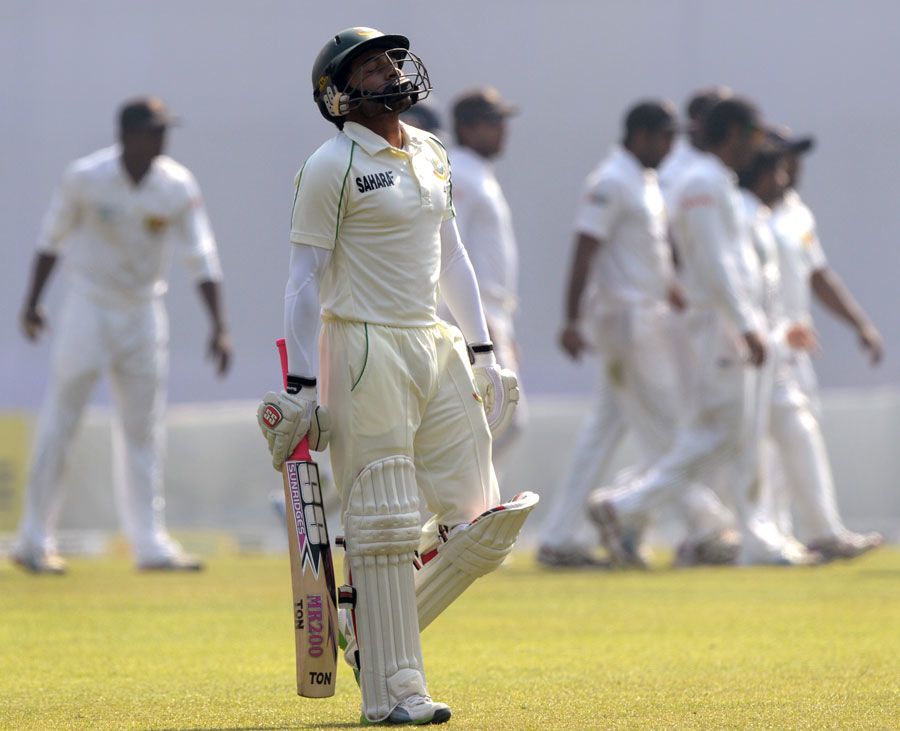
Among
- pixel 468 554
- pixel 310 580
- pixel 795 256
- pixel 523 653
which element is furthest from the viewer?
pixel 795 256

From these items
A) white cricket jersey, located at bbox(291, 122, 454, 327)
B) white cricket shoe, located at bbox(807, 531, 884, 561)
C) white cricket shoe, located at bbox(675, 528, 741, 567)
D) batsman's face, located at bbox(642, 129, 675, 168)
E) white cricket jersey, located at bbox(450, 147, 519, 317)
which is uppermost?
white cricket jersey, located at bbox(291, 122, 454, 327)

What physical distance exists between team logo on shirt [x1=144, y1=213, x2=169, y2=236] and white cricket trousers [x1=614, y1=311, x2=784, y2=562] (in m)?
3.04

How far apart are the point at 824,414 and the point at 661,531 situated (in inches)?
57.6

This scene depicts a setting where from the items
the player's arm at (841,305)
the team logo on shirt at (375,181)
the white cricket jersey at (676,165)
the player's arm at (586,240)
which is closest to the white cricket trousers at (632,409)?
the player's arm at (586,240)

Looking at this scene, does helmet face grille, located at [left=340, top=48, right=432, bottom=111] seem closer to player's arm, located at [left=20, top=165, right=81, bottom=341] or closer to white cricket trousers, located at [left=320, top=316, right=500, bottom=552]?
white cricket trousers, located at [left=320, top=316, right=500, bottom=552]

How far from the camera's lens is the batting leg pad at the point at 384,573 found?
5.45m

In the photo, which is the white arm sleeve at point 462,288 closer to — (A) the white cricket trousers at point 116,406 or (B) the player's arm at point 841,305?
(A) the white cricket trousers at point 116,406

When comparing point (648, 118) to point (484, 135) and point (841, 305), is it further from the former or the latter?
point (841, 305)

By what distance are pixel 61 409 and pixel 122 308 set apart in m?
0.68

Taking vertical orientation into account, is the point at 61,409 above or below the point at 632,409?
above

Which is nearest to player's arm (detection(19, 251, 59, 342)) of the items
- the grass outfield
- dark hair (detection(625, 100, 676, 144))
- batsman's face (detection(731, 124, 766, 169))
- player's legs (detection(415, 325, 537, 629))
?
the grass outfield

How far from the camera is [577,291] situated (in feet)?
39.3

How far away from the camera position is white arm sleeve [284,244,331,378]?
5535mm

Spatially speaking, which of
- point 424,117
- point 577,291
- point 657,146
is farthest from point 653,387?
point 424,117
